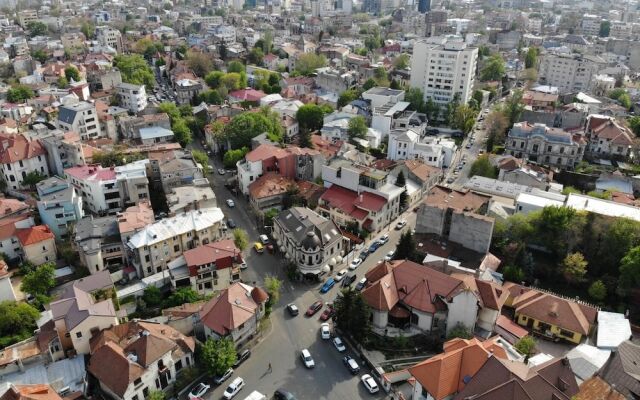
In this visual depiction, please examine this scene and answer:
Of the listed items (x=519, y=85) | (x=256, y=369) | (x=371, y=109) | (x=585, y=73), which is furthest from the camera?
(x=519, y=85)

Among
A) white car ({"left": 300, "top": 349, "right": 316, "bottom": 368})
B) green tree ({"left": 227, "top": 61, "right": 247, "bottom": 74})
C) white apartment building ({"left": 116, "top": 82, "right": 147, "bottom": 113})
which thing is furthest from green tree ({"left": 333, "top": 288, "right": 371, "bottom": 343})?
green tree ({"left": 227, "top": 61, "right": 247, "bottom": 74})

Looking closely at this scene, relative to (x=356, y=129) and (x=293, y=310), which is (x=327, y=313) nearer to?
(x=293, y=310)

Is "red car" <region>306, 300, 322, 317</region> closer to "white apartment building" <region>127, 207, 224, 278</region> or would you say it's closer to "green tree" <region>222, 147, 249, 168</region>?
"white apartment building" <region>127, 207, 224, 278</region>

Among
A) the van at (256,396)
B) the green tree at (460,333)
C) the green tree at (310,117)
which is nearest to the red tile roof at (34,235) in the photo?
the van at (256,396)

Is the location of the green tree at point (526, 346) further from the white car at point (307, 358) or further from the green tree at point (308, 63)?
the green tree at point (308, 63)

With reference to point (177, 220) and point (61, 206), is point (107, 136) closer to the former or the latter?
point (61, 206)

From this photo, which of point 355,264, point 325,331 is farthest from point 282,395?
Result: point 355,264

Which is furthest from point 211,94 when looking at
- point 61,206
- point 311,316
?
point 311,316
